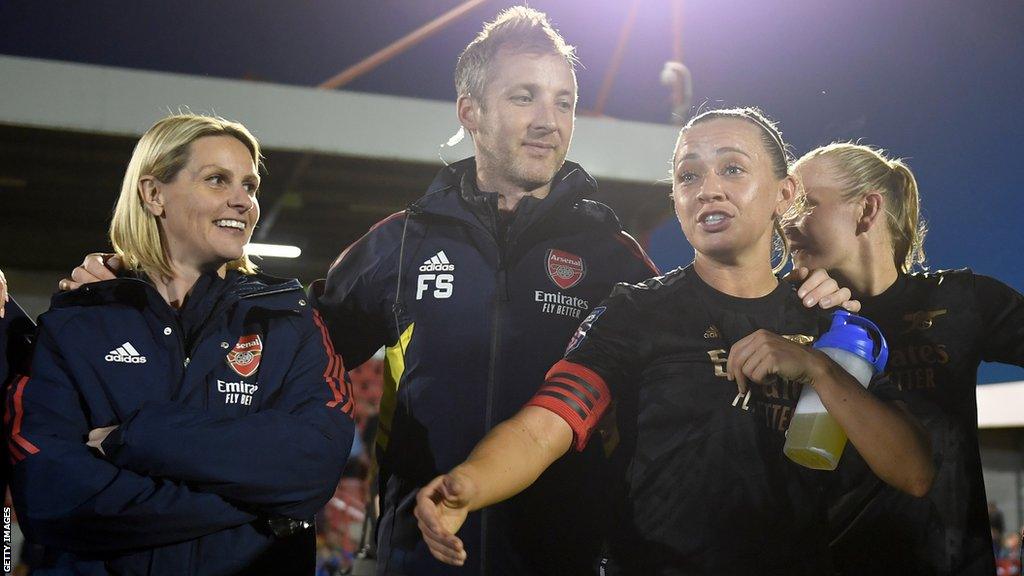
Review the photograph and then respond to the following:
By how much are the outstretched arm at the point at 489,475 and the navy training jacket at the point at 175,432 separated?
1.17 ft

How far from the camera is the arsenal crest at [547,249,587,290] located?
2.26 m

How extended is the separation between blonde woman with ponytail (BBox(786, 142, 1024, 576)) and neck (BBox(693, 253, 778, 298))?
264 millimetres

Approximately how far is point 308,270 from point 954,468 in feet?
13.4

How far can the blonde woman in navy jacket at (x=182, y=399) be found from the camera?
1.73m

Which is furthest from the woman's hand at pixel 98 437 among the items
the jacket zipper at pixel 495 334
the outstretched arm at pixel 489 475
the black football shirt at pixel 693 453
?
the black football shirt at pixel 693 453

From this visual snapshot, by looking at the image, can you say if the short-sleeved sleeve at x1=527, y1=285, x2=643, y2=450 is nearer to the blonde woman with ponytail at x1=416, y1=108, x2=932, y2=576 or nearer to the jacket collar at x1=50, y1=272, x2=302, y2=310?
the blonde woman with ponytail at x1=416, y1=108, x2=932, y2=576

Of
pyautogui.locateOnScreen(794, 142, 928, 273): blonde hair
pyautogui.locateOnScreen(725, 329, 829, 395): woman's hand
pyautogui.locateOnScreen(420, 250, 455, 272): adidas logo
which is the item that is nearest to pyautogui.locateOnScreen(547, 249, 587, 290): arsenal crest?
pyautogui.locateOnScreen(420, 250, 455, 272): adidas logo

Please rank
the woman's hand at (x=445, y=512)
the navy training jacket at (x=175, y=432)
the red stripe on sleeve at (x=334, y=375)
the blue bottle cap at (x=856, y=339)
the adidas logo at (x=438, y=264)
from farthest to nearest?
the adidas logo at (x=438, y=264)
the blue bottle cap at (x=856, y=339)
the red stripe on sleeve at (x=334, y=375)
the navy training jacket at (x=175, y=432)
the woman's hand at (x=445, y=512)

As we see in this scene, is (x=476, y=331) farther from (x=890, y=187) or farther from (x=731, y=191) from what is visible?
(x=890, y=187)

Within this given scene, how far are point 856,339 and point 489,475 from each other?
37.5 inches

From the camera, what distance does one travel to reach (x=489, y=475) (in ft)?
5.64

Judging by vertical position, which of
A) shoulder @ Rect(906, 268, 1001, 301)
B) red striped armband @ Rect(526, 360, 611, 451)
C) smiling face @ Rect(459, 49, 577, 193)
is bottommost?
red striped armband @ Rect(526, 360, 611, 451)

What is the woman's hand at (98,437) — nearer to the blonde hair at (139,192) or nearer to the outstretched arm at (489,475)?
the blonde hair at (139,192)

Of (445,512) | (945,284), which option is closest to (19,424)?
(445,512)
